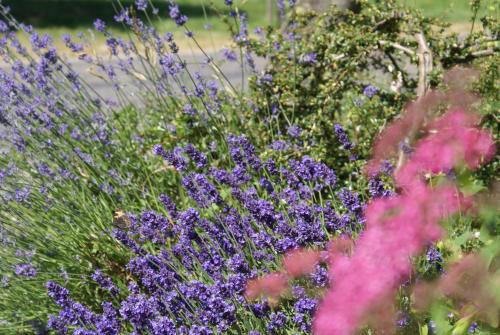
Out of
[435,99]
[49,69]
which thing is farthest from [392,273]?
[49,69]

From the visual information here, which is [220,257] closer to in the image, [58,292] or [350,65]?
[58,292]

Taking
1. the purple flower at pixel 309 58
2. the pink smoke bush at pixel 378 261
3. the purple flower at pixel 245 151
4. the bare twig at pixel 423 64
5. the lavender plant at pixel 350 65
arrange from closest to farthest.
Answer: the pink smoke bush at pixel 378 261, the purple flower at pixel 245 151, the bare twig at pixel 423 64, the lavender plant at pixel 350 65, the purple flower at pixel 309 58

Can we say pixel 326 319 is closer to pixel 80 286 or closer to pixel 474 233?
pixel 474 233

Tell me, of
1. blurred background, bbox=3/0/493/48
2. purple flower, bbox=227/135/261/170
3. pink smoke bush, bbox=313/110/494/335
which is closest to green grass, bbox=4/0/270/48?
blurred background, bbox=3/0/493/48

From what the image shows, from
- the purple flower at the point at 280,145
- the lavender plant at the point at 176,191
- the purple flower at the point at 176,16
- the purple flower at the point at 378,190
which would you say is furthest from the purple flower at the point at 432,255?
the purple flower at the point at 176,16

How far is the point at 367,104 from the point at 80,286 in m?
1.82

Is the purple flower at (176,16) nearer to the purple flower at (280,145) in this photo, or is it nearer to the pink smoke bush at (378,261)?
the purple flower at (280,145)

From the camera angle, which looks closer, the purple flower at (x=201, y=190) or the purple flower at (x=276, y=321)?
the purple flower at (x=276, y=321)

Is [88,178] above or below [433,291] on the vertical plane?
above

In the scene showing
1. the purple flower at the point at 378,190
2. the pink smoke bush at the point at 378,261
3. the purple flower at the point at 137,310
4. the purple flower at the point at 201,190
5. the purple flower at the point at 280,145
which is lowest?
the pink smoke bush at the point at 378,261

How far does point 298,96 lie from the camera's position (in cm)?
463

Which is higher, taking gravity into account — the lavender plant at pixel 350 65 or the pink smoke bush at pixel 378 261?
the lavender plant at pixel 350 65

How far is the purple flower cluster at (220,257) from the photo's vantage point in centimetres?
282

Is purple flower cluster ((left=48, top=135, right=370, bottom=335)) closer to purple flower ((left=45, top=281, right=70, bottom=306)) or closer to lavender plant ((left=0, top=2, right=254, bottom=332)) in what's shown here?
purple flower ((left=45, top=281, right=70, bottom=306))
